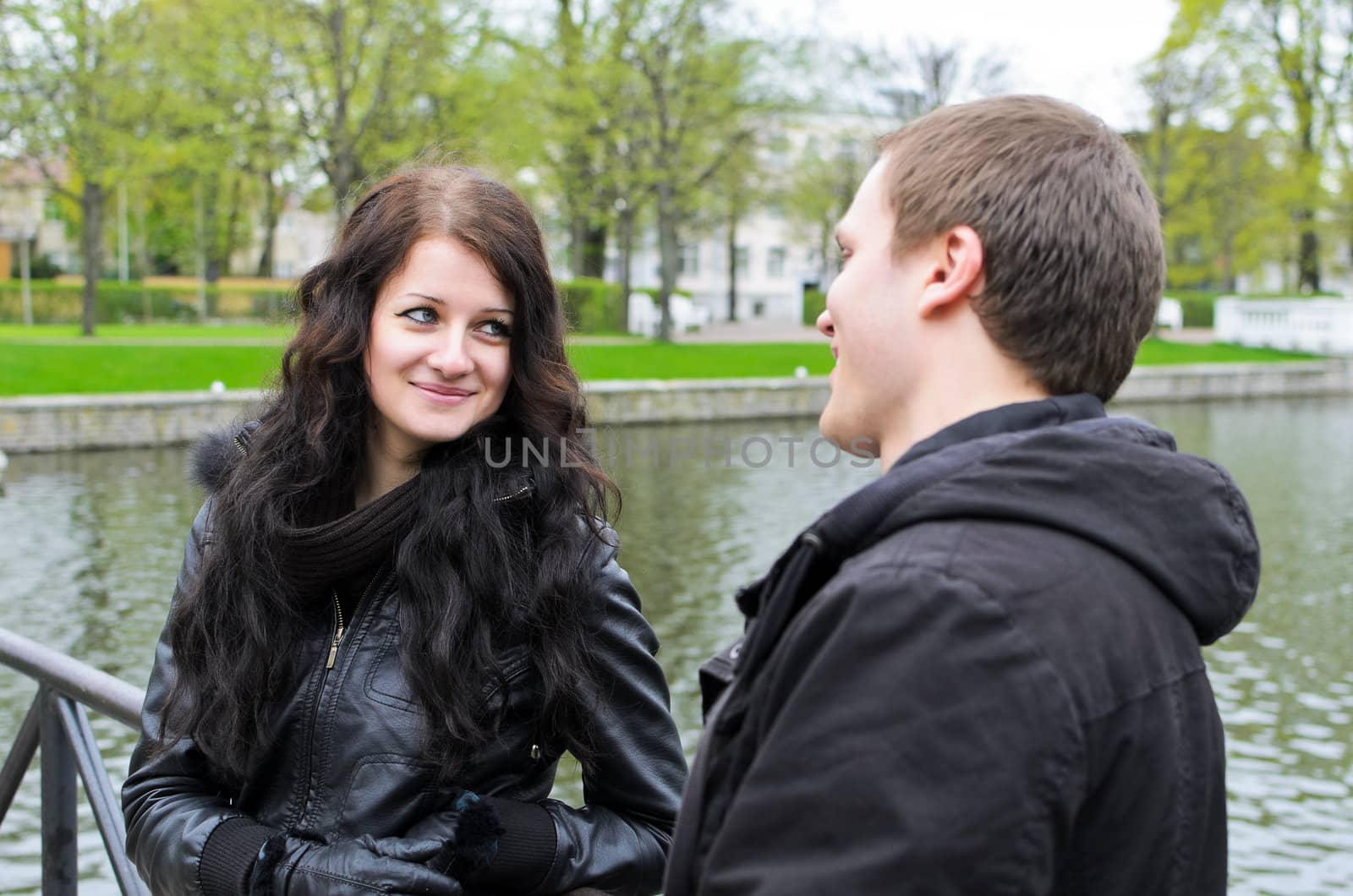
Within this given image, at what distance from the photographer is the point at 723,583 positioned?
1136cm

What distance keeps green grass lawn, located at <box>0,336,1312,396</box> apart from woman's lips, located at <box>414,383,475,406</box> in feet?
43.1

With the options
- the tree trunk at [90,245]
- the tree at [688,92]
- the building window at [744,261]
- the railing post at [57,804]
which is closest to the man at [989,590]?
the railing post at [57,804]

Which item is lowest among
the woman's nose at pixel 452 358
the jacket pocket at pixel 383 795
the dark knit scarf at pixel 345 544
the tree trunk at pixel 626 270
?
the jacket pocket at pixel 383 795

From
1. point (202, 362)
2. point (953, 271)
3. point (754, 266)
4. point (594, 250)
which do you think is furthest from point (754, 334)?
point (953, 271)

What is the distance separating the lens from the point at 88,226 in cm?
2777

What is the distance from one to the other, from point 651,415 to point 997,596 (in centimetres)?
2135

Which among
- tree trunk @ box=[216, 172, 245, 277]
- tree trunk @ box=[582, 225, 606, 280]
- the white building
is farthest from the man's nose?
the white building

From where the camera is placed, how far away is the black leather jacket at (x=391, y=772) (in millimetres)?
2082

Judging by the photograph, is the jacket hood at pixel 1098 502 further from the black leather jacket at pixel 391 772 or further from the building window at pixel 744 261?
the building window at pixel 744 261

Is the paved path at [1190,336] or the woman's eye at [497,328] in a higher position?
the woman's eye at [497,328]

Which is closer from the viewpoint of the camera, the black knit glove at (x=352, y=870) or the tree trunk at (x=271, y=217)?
the black knit glove at (x=352, y=870)

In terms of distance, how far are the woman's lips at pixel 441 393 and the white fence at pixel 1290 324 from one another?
121 ft

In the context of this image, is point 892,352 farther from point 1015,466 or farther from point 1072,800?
point 1072,800

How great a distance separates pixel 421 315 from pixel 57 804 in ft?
5.77
